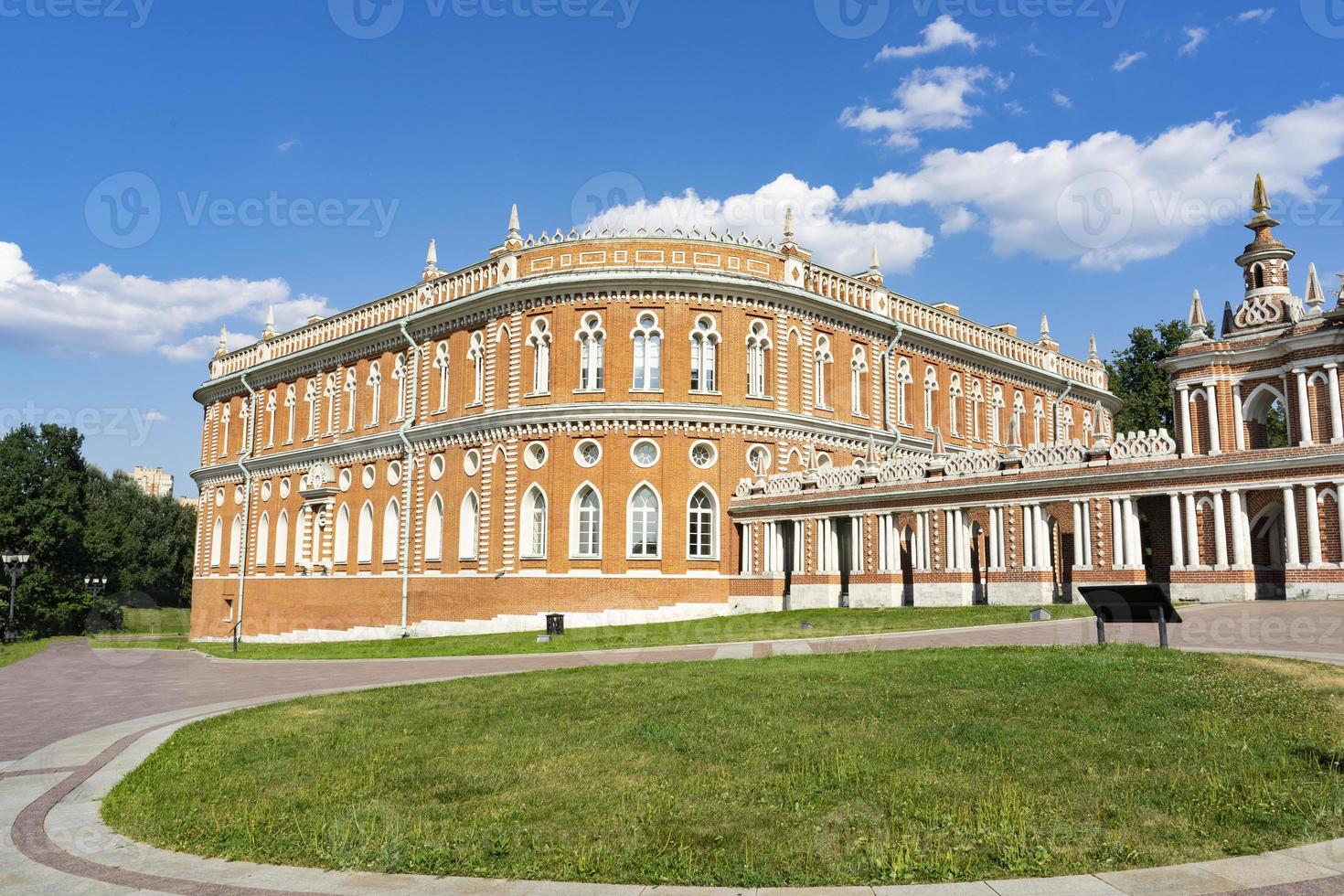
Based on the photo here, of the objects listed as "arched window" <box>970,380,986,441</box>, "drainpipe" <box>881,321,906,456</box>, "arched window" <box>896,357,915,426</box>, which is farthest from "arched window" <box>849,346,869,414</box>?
"arched window" <box>970,380,986,441</box>

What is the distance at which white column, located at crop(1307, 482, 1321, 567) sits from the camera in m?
25.8

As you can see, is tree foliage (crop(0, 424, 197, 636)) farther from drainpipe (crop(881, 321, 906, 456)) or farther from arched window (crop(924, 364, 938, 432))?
arched window (crop(924, 364, 938, 432))

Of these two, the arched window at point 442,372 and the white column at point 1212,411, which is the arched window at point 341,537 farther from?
the white column at point 1212,411

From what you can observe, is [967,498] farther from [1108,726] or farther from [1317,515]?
[1108,726]

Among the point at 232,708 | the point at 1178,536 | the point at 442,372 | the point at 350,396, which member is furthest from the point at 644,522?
the point at 232,708

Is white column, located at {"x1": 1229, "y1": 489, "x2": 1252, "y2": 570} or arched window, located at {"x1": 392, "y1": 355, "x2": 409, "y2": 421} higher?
arched window, located at {"x1": 392, "y1": 355, "x2": 409, "y2": 421}

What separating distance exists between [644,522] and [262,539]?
98.7 ft

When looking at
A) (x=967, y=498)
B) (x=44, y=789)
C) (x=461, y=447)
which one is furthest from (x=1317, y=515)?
(x=461, y=447)

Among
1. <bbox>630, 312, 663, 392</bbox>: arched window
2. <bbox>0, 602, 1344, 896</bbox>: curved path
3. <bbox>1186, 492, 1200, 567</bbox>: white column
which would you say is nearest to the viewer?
<bbox>0, 602, 1344, 896</bbox>: curved path

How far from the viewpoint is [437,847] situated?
24.8 ft

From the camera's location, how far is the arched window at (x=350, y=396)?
175 ft

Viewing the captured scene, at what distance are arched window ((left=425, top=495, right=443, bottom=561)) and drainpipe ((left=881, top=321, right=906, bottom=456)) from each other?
2102 centimetres

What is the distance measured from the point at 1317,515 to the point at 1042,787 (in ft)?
72.0

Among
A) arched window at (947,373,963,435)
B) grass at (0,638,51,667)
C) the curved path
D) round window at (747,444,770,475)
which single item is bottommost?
grass at (0,638,51,667)
